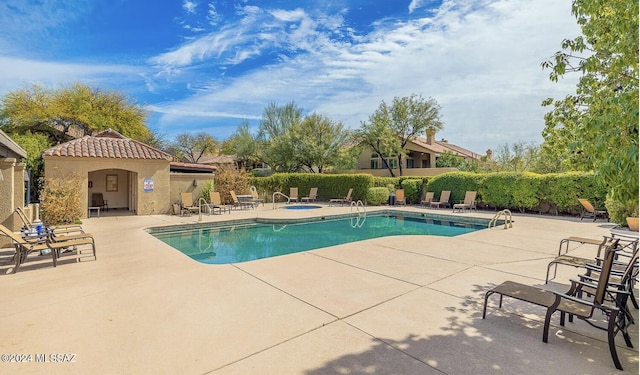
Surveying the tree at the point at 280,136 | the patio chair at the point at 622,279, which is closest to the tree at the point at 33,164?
the tree at the point at 280,136

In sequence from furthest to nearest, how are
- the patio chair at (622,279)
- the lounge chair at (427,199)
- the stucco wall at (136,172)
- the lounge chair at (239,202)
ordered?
the lounge chair at (427,199), the lounge chair at (239,202), the stucco wall at (136,172), the patio chair at (622,279)

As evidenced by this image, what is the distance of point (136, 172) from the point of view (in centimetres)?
1504

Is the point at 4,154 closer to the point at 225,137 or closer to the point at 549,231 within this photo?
the point at 549,231

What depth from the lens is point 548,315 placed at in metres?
3.23

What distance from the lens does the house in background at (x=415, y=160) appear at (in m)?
31.8

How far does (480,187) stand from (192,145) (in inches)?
1479

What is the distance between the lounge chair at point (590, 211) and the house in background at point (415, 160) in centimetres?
1495

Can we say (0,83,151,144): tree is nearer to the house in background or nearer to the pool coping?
the pool coping

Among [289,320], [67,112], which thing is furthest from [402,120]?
[289,320]

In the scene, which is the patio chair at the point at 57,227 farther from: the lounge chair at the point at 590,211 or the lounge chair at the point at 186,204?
the lounge chair at the point at 590,211

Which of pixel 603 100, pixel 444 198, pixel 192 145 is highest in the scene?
pixel 192 145

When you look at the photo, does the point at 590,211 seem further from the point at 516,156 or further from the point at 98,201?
the point at 98,201

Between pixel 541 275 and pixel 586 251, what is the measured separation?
10.6 feet

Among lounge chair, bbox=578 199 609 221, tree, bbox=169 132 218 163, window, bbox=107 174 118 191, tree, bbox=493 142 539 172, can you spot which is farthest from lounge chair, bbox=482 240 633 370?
tree, bbox=169 132 218 163
